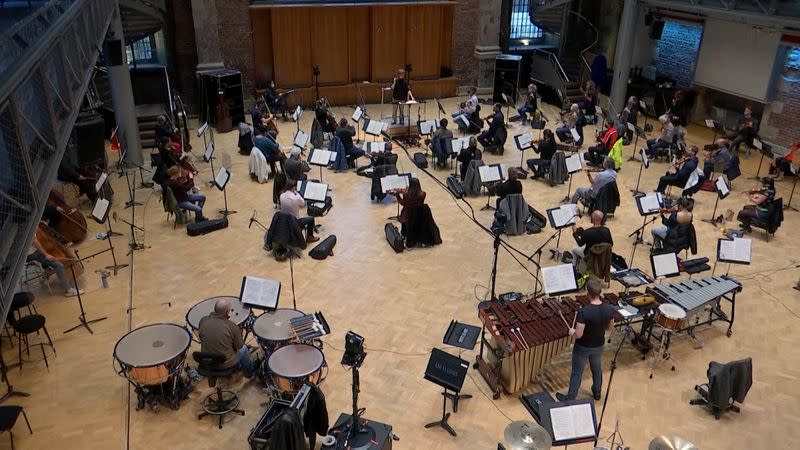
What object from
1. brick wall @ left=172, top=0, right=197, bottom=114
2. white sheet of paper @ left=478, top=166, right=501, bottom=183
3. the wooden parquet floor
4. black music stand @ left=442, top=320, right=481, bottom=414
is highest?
brick wall @ left=172, top=0, right=197, bottom=114

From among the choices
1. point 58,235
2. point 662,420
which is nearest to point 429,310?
point 662,420

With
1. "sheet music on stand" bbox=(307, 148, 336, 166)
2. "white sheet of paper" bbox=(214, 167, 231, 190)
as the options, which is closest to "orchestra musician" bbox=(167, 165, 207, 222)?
"white sheet of paper" bbox=(214, 167, 231, 190)

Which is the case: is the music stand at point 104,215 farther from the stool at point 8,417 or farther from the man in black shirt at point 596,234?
the man in black shirt at point 596,234

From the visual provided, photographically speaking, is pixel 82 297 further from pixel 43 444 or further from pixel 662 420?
pixel 662 420

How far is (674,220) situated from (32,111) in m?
9.82

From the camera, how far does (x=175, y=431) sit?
24.4 ft

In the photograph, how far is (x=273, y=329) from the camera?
7.89 metres

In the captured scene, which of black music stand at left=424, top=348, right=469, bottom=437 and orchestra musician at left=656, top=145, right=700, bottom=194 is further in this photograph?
orchestra musician at left=656, top=145, right=700, bottom=194

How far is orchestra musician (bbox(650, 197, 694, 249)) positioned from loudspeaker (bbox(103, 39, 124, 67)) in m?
12.2

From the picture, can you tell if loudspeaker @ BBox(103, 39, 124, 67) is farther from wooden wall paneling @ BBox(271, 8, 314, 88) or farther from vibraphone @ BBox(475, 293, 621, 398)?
vibraphone @ BBox(475, 293, 621, 398)

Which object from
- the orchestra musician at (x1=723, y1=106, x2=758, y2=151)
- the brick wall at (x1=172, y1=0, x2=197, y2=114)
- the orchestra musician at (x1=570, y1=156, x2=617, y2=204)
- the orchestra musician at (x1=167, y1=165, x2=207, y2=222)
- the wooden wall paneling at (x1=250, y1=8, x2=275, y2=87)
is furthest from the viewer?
the wooden wall paneling at (x1=250, y1=8, x2=275, y2=87)

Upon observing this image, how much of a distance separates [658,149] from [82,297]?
1401 centimetres

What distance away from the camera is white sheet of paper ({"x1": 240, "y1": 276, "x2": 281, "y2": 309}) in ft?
26.6

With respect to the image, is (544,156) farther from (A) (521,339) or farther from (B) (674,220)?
(A) (521,339)
